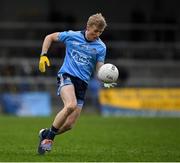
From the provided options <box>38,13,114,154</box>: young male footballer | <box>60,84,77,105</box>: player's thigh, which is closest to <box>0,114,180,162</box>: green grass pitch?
<box>38,13,114,154</box>: young male footballer

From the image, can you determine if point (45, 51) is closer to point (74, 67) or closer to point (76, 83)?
point (74, 67)

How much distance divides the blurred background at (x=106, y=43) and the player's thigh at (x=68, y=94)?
20.0 m

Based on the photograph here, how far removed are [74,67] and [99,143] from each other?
3.67m

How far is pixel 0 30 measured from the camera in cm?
3984

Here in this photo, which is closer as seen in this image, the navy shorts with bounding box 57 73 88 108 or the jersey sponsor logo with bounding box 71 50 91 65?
the navy shorts with bounding box 57 73 88 108

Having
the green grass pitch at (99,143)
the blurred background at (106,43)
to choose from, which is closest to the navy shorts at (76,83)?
the green grass pitch at (99,143)

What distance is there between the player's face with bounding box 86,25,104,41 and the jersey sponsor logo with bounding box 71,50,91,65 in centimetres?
29

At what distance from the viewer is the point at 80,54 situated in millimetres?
12625

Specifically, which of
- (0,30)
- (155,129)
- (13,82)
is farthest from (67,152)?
(0,30)

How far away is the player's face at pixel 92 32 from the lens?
12414mm

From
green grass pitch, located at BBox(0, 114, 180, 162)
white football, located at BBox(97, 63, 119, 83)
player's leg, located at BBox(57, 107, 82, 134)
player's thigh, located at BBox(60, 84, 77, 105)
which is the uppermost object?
white football, located at BBox(97, 63, 119, 83)

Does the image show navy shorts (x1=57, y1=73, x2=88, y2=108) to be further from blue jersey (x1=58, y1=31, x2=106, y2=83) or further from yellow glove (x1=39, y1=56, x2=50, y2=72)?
yellow glove (x1=39, y1=56, x2=50, y2=72)

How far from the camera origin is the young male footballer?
40.4 ft

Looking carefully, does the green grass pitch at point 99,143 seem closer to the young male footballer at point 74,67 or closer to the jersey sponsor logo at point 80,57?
the young male footballer at point 74,67
